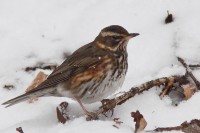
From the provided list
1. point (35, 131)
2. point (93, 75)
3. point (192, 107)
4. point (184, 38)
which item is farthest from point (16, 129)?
point (184, 38)

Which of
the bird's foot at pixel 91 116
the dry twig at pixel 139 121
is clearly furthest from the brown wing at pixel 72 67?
the dry twig at pixel 139 121

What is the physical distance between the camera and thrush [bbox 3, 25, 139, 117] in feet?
23.2

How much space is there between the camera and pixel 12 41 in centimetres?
859

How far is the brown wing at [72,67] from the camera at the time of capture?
7.21 meters

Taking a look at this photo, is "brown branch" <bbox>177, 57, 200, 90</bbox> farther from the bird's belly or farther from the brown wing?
the brown wing

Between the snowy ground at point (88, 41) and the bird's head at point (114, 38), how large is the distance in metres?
0.43

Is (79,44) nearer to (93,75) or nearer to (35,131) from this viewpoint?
(93,75)

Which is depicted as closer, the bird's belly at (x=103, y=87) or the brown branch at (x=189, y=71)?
the brown branch at (x=189, y=71)

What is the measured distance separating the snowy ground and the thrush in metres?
0.21

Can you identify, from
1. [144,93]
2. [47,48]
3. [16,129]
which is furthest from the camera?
[47,48]

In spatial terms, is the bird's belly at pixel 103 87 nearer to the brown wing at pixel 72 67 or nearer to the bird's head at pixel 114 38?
the brown wing at pixel 72 67

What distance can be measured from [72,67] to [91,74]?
28 centimetres

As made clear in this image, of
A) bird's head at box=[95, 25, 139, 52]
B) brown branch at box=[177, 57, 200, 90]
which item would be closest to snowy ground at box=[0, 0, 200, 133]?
brown branch at box=[177, 57, 200, 90]

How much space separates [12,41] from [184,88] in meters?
2.77
